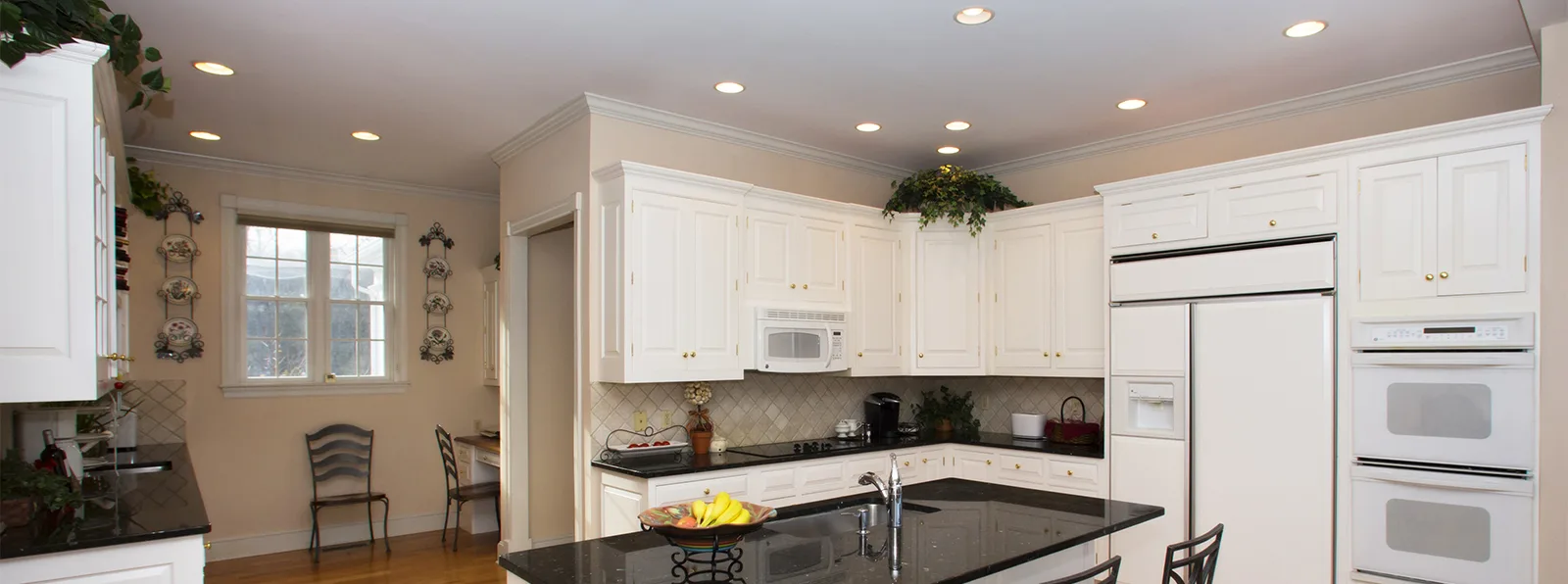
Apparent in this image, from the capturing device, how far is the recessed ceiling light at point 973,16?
3.18 meters

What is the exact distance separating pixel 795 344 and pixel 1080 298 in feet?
5.10

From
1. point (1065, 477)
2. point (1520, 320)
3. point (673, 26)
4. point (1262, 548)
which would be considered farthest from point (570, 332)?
point (1520, 320)

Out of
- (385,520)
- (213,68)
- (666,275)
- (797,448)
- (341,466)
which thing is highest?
(213,68)

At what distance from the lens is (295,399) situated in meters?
5.83

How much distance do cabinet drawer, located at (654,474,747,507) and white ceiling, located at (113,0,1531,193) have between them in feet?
5.97

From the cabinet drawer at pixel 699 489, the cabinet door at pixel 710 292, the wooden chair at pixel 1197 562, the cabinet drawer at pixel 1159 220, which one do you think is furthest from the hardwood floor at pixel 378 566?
the cabinet drawer at pixel 1159 220

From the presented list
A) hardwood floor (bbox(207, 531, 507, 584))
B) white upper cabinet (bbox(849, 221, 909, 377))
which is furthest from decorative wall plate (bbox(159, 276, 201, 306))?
white upper cabinet (bbox(849, 221, 909, 377))

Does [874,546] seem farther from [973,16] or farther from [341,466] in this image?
[341,466]

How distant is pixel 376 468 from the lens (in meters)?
6.16

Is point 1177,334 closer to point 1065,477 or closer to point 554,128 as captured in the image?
point 1065,477

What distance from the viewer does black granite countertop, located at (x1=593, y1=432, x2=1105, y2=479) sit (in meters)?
3.94

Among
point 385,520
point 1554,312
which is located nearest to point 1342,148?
point 1554,312

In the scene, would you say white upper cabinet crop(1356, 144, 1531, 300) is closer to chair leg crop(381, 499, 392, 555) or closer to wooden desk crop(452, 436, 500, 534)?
wooden desk crop(452, 436, 500, 534)

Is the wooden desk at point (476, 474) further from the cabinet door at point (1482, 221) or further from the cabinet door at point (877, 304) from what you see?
the cabinet door at point (1482, 221)
